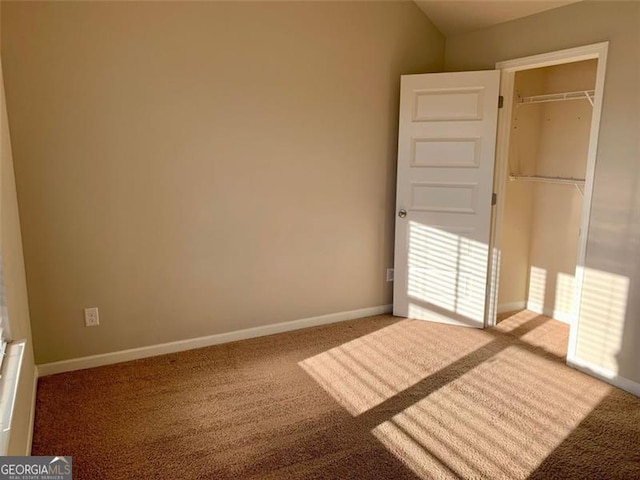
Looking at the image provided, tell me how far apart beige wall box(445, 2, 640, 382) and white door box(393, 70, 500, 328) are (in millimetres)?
740

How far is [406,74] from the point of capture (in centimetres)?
382

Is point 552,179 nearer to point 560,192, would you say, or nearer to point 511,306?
point 560,192

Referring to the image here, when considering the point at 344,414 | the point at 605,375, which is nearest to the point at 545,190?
the point at 605,375

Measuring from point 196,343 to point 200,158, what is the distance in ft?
4.34

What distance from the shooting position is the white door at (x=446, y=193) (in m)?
3.55

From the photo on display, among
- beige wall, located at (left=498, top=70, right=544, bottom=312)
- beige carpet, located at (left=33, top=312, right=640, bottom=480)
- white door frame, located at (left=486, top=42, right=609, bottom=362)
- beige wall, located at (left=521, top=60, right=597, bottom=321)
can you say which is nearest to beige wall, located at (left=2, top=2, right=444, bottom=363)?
beige carpet, located at (left=33, top=312, right=640, bottom=480)

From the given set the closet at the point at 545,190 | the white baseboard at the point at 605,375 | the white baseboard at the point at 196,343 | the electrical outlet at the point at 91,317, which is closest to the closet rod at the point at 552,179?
the closet at the point at 545,190

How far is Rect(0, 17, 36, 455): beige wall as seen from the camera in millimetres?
2000

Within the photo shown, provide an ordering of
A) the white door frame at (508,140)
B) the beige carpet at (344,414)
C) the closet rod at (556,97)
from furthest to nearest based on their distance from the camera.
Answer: the closet rod at (556,97), the white door frame at (508,140), the beige carpet at (344,414)

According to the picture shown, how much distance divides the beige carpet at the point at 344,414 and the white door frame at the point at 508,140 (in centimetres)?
46

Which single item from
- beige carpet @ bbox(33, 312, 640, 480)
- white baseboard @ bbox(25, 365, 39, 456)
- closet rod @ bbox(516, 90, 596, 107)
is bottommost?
beige carpet @ bbox(33, 312, 640, 480)

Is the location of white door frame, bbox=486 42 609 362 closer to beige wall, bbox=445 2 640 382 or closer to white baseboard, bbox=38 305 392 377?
beige wall, bbox=445 2 640 382

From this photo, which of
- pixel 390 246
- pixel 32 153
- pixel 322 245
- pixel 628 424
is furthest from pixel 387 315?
pixel 32 153

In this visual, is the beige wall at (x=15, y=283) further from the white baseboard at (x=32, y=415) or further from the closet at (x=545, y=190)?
the closet at (x=545, y=190)
